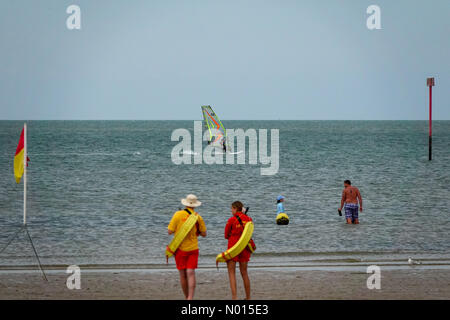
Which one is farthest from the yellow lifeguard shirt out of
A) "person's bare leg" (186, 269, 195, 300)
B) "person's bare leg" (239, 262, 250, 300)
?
"person's bare leg" (239, 262, 250, 300)

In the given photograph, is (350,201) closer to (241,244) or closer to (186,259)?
(241,244)

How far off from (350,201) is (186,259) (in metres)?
11.8

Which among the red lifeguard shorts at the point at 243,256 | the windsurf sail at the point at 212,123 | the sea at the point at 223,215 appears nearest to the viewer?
the red lifeguard shorts at the point at 243,256

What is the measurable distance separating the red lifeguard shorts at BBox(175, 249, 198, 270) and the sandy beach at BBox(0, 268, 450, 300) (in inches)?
44.0

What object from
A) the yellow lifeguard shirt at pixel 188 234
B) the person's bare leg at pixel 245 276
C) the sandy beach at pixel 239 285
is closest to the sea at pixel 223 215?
the sandy beach at pixel 239 285

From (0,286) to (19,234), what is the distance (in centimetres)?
862

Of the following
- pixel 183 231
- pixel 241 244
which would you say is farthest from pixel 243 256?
pixel 183 231

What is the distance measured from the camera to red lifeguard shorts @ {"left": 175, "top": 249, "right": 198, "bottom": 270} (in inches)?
373

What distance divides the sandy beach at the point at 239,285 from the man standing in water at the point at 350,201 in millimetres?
7076

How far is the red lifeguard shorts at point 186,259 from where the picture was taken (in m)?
9.48

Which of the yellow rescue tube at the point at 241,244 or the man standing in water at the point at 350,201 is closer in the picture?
the yellow rescue tube at the point at 241,244

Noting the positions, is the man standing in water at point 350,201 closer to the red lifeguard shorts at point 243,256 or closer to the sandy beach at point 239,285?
the sandy beach at point 239,285
